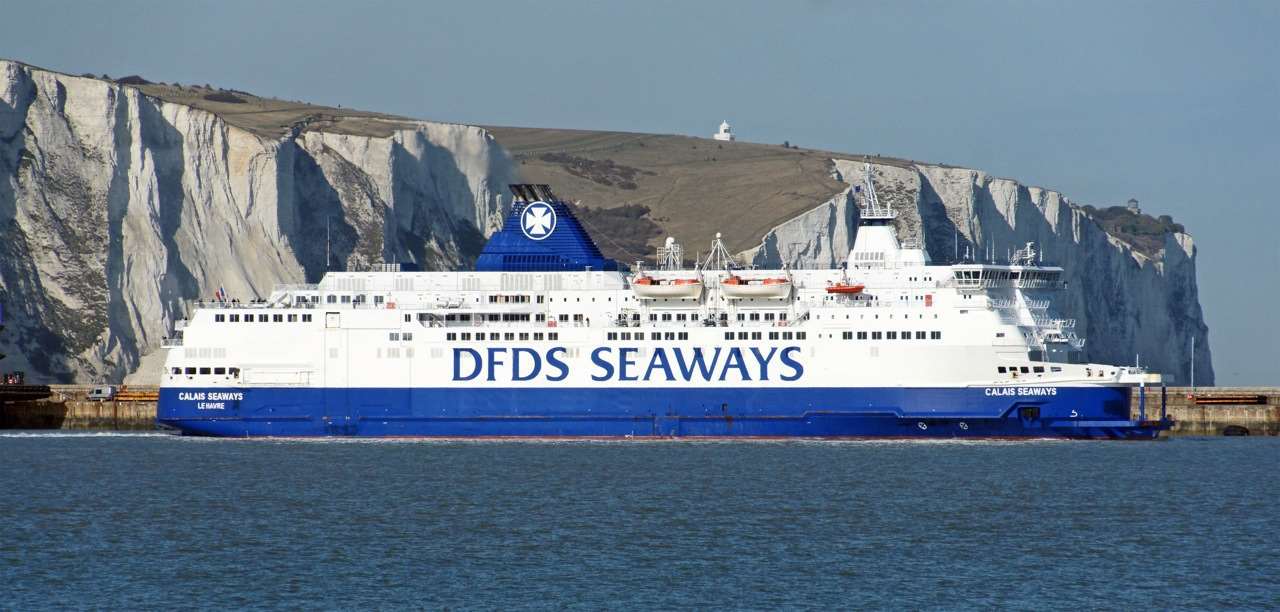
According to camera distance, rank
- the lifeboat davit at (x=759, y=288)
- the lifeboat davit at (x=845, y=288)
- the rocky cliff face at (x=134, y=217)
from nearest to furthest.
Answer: the lifeboat davit at (x=845, y=288), the lifeboat davit at (x=759, y=288), the rocky cliff face at (x=134, y=217)

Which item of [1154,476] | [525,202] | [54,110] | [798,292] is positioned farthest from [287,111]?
[1154,476]

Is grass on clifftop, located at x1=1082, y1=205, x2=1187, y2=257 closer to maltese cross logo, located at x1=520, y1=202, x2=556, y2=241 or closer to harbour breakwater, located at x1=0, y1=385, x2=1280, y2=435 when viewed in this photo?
harbour breakwater, located at x1=0, y1=385, x2=1280, y2=435

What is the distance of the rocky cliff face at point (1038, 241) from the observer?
82.4m

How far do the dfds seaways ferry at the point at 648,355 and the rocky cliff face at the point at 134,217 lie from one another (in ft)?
41.4

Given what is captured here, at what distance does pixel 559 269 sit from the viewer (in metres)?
45.8

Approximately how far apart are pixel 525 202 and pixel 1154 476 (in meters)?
18.4

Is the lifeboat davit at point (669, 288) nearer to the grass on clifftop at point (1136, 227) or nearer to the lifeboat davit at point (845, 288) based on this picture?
the lifeboat davit at point (845, 288)

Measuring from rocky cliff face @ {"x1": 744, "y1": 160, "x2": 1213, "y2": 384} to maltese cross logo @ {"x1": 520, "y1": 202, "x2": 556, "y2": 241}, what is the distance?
34733 millimetres

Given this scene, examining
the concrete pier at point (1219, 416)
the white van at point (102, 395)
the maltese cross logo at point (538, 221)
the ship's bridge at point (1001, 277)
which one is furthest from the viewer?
the white van at point (102, 395)

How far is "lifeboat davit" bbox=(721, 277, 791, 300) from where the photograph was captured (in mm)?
44094

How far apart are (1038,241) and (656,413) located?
1939 inches

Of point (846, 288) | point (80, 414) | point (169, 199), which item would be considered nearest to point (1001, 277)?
point (846, 288)

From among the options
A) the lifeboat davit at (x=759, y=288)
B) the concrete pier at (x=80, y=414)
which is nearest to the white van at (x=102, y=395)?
the concrete pier at (x=80, y=414)

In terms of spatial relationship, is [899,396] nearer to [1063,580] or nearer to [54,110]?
[1063,580]
